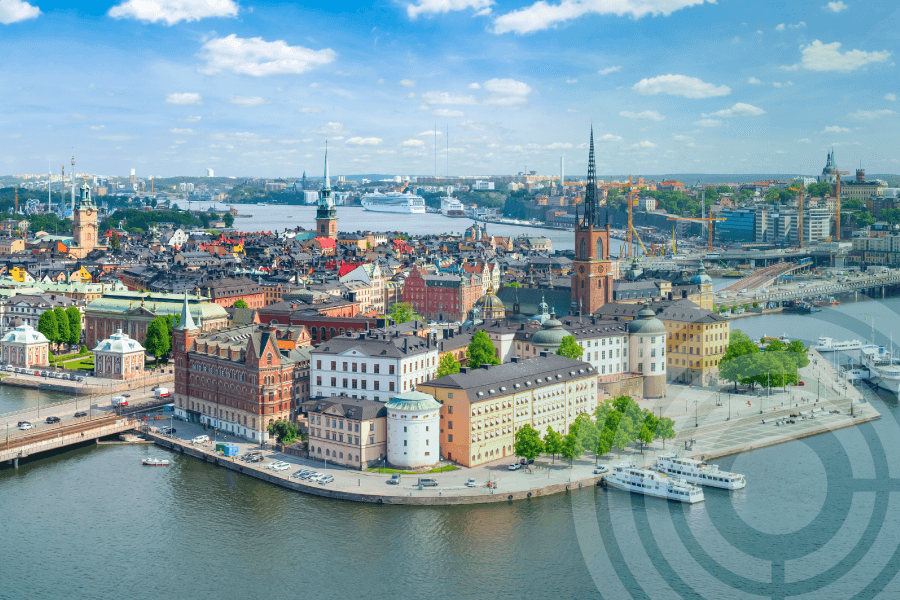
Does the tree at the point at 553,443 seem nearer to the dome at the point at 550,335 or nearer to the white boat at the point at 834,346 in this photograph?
the dome at the point at 550,335

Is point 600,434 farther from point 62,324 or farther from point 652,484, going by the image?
point 62,324

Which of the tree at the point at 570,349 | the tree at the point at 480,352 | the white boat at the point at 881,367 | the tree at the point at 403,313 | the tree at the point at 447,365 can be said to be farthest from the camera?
the tree at the point at 403,313

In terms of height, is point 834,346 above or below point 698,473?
above

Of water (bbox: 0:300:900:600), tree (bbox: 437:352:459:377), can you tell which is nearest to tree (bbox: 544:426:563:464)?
water (bbox: 0:300:900:600)

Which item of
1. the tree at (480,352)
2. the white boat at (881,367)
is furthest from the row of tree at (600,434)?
the white boat at (881,367)

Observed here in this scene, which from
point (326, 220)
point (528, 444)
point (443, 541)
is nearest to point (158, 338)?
point (528, 444)

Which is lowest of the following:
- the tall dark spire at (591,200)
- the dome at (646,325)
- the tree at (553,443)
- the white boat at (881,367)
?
the tree at (553,443)

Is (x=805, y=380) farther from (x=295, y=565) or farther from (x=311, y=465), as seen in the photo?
(x=295, y=565)
